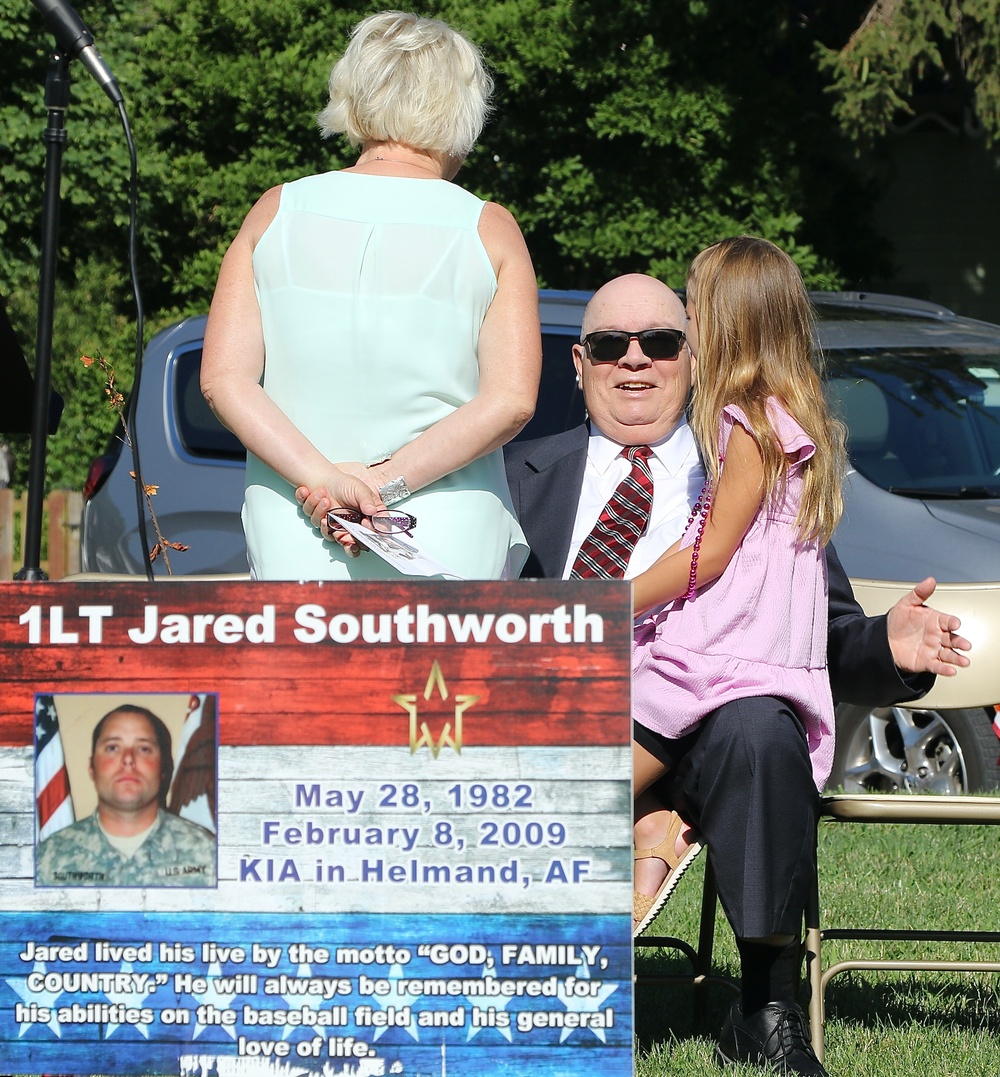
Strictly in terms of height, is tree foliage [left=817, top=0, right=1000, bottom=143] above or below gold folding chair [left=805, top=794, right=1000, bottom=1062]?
above

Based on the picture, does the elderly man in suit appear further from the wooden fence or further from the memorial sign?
the wooden fence

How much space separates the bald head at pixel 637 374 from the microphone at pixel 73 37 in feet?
3.94

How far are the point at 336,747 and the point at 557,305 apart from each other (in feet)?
13.0

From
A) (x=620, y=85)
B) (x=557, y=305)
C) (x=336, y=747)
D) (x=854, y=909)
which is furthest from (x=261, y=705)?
(x=620, y=85)

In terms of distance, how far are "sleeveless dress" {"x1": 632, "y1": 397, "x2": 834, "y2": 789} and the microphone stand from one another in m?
1.34

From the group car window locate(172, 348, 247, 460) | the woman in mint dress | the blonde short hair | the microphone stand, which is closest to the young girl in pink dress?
the woman in mint dress

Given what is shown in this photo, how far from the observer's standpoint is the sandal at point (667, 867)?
295 centimetres

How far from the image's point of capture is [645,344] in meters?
3.37

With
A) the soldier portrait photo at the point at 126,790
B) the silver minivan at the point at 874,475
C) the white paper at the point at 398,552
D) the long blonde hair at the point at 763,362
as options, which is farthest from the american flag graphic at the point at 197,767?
the silver minivan at the point at 874,475

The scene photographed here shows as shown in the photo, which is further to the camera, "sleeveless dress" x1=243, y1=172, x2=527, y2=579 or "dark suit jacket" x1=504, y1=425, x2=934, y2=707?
"dark suit jacket" x1=504, y1=425, x2=934, y2=707

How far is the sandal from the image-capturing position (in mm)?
2945

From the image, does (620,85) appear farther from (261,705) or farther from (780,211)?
(261,705)

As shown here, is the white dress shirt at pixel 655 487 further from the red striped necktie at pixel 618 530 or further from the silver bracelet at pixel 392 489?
the silver bracelet at pixel 392 489

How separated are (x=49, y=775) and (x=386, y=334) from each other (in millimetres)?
928
